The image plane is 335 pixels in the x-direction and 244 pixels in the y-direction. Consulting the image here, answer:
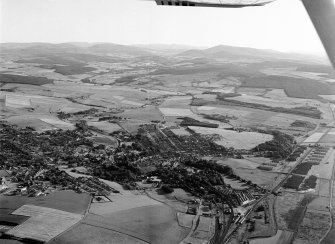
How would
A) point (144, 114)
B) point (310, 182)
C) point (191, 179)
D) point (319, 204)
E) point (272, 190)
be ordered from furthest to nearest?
point (144, 114) → point (310, 182) → point (191, 179) → point (272, 190) → point (319, 204)

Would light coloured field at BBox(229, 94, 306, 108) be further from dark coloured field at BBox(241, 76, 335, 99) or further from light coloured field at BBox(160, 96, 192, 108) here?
light coloured field at BBox(160, 96, 192, 108)

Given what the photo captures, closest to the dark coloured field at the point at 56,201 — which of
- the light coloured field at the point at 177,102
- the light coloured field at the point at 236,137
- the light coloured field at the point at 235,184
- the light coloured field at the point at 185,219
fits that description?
the light coloured field at the point at 185,219

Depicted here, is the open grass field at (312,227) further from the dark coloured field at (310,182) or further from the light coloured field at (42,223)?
the light coloured field at (42,223)

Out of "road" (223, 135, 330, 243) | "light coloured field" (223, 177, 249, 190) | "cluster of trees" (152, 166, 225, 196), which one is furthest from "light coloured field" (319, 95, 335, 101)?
"light coloured field" (223, 177, 249, 190)

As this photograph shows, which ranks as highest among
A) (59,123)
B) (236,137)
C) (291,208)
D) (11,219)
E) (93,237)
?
(11,219)

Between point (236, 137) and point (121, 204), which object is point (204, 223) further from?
point (236, 137)

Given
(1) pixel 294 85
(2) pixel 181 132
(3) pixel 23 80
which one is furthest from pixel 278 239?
(1) pixel 294 85

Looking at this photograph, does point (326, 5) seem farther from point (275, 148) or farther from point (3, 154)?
point (275, 148)
